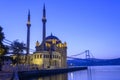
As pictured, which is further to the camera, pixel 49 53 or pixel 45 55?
pixel 49 53

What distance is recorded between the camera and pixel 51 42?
10456 centimetres

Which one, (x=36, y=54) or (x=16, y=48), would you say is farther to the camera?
(x=36, y=54)

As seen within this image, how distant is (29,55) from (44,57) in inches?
213

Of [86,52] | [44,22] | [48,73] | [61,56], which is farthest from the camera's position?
[86,52]

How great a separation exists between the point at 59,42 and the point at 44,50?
13394 mm

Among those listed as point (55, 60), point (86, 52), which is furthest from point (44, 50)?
point (86, 52)

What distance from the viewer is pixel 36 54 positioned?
87.9 m

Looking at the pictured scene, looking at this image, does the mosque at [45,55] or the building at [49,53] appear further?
the building at [49,53]

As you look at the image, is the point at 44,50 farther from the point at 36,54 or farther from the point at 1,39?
the point at 1,39

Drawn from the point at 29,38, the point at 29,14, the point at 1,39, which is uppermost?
the point at 29,14

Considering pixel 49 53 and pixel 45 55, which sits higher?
pixel 49 53

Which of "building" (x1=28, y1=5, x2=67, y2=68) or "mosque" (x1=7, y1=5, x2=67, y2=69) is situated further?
"building" (x1=28, y1=5, x2=67, y2=68)

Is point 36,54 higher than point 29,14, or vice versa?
point 29,14

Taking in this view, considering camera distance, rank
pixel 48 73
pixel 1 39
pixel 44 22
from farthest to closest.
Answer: pixel 44 22, pixel 48 73, pixel 1 39
